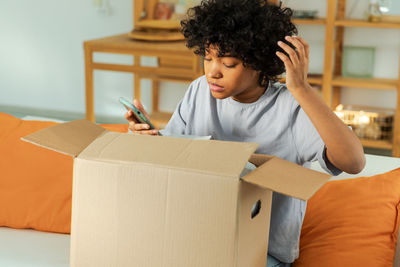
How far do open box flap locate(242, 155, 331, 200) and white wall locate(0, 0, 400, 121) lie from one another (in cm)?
300

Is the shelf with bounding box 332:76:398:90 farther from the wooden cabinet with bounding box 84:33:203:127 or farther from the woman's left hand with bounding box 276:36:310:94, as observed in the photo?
the woman's left hand with bounding box 276:36:310:94

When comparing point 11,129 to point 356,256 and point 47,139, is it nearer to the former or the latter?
point 47,139

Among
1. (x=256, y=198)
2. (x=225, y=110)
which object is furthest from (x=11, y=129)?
(x=256, y=198)

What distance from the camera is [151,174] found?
1060 mm

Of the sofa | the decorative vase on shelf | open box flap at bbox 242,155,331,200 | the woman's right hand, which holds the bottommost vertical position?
the sofa

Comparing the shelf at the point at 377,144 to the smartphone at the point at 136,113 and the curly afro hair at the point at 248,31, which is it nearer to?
the curly afro hair at the point at 248,31

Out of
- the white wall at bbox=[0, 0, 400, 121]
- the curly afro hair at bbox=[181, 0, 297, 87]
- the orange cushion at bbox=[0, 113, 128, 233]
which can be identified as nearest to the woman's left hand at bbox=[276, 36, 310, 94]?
the curly afro hair at bbox=[181, 0, 297, 87]

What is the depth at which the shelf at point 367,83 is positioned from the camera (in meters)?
3.68

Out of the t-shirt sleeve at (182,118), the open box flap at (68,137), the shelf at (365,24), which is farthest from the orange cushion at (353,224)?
the shelf at (365,24)

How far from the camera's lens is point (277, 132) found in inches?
55.7

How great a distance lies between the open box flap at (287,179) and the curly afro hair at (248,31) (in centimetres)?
31

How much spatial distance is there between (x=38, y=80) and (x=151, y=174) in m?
3.82

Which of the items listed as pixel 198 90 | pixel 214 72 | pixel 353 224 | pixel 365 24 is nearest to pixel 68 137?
pixel 214 72

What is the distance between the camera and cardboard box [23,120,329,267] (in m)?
1.04
